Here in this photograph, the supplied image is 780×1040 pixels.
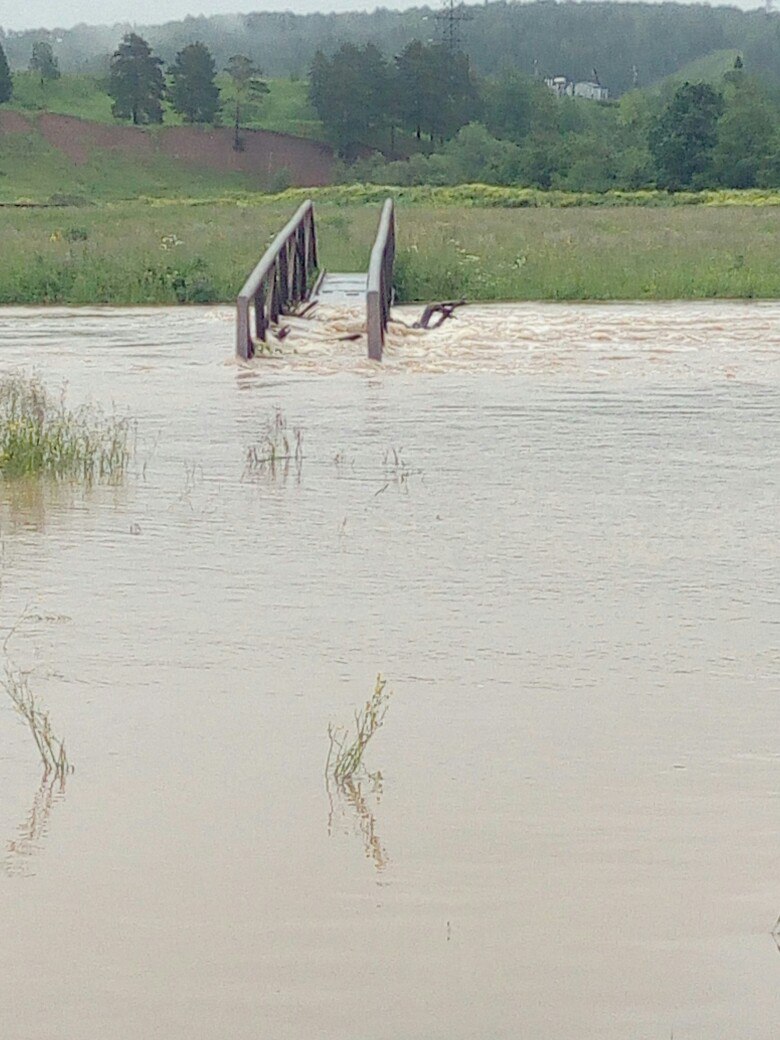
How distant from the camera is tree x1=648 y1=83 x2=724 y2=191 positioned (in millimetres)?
76312

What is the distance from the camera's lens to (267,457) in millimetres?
11953

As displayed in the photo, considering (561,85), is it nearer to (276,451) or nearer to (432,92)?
(432,92)

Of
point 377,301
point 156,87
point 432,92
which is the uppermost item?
point 377,301

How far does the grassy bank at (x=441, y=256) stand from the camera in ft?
78.5

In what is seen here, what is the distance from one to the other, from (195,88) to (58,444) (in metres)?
115

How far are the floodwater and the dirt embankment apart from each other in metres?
104

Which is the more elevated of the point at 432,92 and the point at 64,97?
the point at 432,92

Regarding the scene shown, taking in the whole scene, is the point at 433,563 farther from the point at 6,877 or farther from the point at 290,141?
the point at 290,141

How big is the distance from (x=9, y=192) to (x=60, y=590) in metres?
84.6

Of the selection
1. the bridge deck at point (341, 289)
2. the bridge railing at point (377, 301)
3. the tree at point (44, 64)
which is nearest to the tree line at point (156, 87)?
the tree at point (44, 64)

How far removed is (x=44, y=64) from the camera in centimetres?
13175

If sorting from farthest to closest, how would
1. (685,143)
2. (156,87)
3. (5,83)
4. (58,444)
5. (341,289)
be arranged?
(156,87) → (5,83) → (685,143) → (341,289) → (58,444)

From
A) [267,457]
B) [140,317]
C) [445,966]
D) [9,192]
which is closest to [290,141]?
[9,192]

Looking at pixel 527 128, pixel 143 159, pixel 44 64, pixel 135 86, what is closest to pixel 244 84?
pixel 135 86
